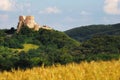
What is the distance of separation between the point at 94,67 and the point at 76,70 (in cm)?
67

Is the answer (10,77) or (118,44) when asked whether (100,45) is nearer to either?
(118,44)

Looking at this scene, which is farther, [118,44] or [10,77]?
[118,44]

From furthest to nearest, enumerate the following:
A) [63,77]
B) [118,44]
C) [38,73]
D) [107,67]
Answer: [118,44], [107,67], [38,73], [63,77]

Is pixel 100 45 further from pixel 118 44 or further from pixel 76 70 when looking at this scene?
pixel 76 70

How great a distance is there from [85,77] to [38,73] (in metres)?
1.33

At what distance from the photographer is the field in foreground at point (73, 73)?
10.1 m

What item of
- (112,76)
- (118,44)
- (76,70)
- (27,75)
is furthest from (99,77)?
(118,44)

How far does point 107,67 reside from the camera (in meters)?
11.6

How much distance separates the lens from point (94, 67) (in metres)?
11.6

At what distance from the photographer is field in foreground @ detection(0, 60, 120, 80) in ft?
33.2

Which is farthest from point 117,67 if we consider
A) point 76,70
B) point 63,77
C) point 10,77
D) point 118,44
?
point 118,44

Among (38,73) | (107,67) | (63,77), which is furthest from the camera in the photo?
(107,67)

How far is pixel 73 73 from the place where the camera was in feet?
35.0

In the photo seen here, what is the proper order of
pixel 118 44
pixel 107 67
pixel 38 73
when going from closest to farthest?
Answer: 1. pixel 38 73
2. pixel 107 67
3. pixel 118 44
